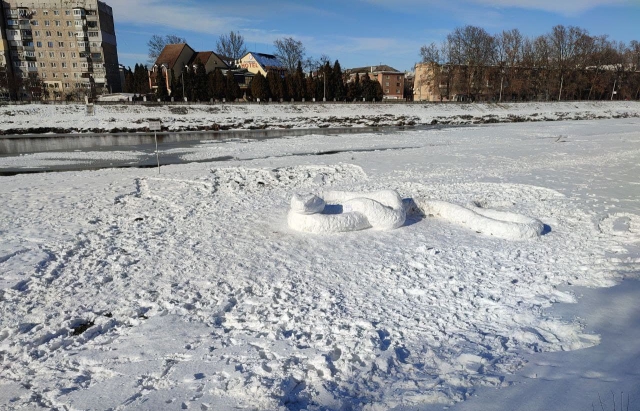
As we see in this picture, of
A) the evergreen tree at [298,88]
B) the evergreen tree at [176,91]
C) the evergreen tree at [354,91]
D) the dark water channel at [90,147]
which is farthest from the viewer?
the evergreen tree at [354,91]

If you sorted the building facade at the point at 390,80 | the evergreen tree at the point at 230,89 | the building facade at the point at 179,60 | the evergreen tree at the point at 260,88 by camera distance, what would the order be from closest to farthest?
the evergreen tree at the point at 230,89, the evergreen tree at the point at 260,88, the building facade at the point at 179,60, the building facade at the point at 390,80

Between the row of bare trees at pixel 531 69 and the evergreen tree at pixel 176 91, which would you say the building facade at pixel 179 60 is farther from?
the row of bare trees at pixel 531 69

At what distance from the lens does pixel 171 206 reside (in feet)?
34.3

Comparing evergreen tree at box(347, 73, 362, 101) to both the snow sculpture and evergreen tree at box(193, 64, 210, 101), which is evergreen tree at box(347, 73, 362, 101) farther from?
the snow sculpture

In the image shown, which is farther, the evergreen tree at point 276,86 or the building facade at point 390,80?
the building facade at point 390,80

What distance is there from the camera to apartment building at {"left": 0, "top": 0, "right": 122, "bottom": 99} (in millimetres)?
75562

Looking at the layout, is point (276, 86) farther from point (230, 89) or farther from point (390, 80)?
point (390, 80)

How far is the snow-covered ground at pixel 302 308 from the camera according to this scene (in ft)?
12.8

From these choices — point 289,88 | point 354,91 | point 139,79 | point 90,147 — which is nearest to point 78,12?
point 139,79

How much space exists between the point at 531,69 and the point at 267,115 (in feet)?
196

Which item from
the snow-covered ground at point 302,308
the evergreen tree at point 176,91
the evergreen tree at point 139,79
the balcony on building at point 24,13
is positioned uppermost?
the balcony on building at point 24,13

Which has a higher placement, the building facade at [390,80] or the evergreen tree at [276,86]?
the building facade at [390,80]

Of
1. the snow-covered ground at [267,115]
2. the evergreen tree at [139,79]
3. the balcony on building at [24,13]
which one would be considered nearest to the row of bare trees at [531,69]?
the snow-covered ground at [267,115]

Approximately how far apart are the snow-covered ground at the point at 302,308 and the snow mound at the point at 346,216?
0.75 feet
